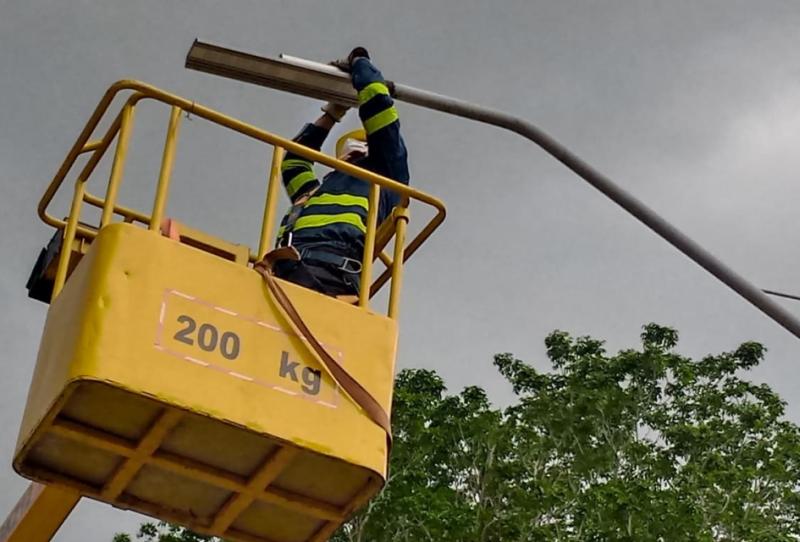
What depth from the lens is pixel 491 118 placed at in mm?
7902

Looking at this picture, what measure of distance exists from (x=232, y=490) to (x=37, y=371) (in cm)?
105

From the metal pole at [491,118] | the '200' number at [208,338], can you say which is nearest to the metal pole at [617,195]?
the metal pole at [491,118]

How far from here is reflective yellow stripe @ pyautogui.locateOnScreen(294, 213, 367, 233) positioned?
7.59 meters

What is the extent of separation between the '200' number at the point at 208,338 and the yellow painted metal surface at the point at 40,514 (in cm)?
140

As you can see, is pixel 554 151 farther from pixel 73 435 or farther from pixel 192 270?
pixel 73 435

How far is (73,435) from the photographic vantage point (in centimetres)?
633

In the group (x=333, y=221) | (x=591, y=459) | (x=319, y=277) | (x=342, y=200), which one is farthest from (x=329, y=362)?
(x=591, y=459)

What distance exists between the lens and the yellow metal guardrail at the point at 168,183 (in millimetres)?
6504

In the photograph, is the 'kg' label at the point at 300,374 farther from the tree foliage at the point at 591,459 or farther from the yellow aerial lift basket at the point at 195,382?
the tree foliage at the point at 591,459

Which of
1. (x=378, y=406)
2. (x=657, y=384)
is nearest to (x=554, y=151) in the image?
(x=378, y=406)

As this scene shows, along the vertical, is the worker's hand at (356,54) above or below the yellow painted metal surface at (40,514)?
above

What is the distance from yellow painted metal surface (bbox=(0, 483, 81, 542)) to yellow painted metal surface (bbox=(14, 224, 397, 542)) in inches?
19.3

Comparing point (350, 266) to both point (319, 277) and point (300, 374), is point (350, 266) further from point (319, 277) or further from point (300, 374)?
point (300, 374)

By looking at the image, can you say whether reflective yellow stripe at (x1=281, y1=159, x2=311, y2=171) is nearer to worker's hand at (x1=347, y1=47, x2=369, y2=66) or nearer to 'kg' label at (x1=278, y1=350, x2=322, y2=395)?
worker's hand at (x1=347, y1=47, x2=369, y2=66)
